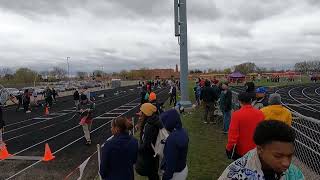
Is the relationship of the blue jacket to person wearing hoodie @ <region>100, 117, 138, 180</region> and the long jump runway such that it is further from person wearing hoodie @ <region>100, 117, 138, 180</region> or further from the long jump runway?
the long jump runway

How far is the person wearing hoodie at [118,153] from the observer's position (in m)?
5.01

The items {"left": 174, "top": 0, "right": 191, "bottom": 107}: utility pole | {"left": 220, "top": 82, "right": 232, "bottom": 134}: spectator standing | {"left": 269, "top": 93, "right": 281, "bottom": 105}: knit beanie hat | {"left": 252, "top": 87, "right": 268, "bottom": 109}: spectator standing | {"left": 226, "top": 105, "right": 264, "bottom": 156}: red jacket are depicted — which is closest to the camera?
{"left": 226, "top": 105, "right": 264, "bottom": 156}: red jacket

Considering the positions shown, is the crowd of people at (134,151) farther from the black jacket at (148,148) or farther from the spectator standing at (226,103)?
the spectator standing at (226,103)

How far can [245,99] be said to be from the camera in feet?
19.6

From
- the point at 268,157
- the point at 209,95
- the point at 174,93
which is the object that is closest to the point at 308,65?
the point at 174,93

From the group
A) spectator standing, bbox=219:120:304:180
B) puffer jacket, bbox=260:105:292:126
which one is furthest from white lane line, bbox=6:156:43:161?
spectator standing, bbox=219:120:304:180

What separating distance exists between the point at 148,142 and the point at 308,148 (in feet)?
13.4

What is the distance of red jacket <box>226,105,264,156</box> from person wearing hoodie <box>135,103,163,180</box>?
1.15 m

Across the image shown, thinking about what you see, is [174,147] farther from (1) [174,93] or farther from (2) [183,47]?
(1) [174,93]

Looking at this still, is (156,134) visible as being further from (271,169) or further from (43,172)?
(43,172)

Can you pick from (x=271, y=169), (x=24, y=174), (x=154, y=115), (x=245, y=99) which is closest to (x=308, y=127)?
(x=245, y=99)

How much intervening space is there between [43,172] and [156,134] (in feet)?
19.1

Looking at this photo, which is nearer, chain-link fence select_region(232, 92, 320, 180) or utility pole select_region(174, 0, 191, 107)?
chain-link fence select_region(232, 92, 320, 180)

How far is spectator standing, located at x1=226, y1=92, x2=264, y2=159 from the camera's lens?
5828 millimetres
